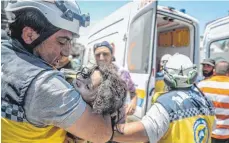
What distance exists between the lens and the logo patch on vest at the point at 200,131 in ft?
6.42

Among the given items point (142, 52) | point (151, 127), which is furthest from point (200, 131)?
point (142, 52)

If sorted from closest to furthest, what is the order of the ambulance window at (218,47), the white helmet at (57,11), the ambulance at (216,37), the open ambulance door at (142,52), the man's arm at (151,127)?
the white helmet at (57,11) < the man's arm at (151,127) < the open ambulance door at (142,52) < the ambulance at (216,37) < the ambulance window at (218,47)

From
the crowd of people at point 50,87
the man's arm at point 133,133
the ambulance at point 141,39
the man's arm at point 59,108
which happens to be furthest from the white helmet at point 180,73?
the ambulance at point 141,39

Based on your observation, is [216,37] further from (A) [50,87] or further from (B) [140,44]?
(A) [50,87]

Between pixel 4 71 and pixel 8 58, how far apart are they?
0.06 meters

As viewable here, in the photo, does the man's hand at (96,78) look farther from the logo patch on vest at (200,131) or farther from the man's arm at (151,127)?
the logo patch on vest at (200,131)

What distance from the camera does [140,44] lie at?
4062mm

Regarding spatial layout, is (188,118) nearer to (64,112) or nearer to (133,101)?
(64,112)

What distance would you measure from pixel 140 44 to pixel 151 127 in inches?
93.0

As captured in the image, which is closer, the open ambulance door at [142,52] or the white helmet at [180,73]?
the white helmet at [180,73]

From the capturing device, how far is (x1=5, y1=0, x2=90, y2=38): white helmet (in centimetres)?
124

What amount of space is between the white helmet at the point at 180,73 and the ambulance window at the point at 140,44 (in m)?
1.74

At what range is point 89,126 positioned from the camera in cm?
118

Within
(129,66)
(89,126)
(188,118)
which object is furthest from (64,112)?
(129,66)
